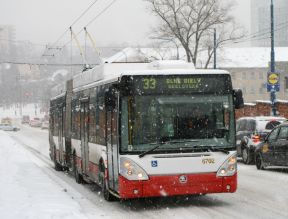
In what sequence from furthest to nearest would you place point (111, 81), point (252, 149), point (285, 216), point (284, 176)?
point (252, 149), point (284, 176), point (111, 81), point (285, 216)

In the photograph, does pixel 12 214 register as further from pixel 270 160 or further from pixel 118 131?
pixel 270 160

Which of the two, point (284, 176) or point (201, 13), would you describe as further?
point (201, 13)

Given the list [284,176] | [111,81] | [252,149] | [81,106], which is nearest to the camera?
[111,81]

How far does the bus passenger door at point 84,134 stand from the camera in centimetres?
1664

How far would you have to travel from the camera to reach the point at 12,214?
1100 centimetres

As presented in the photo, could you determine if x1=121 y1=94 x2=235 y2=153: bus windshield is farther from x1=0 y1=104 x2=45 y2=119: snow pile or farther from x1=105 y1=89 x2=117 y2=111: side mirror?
x1=0 y1=104 x2=45 y2=119: snow pile

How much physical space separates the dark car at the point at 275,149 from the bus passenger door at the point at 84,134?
19.9 ft

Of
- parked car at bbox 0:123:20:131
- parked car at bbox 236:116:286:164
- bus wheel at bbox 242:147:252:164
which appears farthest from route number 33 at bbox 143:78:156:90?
parked car at bbox 0:123:20:131

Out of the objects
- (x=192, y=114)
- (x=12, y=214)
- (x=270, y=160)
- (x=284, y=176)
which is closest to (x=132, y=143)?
(x=192, y=114)

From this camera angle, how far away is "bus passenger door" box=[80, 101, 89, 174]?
655 inches

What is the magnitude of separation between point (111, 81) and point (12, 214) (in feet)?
11.8

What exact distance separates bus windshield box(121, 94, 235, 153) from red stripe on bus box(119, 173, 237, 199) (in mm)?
534

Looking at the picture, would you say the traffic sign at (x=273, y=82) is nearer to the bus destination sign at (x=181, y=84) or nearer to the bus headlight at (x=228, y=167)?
the bus destination sign at (x=181, y=84)

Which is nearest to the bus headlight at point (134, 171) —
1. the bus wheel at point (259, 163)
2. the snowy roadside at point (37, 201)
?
the snowy roadside at point (37, 201)
